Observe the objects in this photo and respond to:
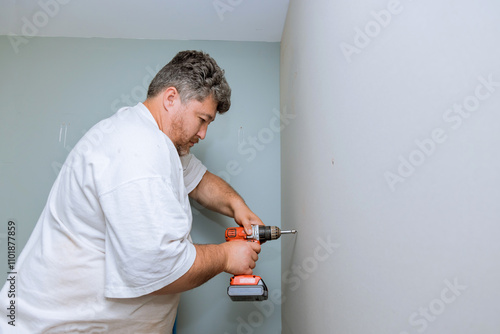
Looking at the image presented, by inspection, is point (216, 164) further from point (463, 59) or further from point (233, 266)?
point (463, 59)

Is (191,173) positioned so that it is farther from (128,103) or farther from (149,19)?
(149,19)

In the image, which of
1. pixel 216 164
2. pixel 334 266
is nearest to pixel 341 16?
pixel 334 266

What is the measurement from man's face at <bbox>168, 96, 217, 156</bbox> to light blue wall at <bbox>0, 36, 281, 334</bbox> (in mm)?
662

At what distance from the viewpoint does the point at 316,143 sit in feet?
3.67

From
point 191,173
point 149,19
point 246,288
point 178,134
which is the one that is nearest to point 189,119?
point 178,134

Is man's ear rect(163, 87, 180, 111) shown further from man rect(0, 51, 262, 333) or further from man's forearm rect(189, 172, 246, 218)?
man's forearm rect(189, 172, 246, 218)

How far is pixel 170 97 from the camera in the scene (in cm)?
125

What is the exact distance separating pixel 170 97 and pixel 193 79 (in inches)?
4.4

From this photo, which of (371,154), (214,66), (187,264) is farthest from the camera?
(214,66)

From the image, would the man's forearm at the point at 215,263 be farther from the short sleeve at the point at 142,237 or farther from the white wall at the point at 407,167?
the white wall at the point at 407,167

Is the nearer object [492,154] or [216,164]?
[492,154]

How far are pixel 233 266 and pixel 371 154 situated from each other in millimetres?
743

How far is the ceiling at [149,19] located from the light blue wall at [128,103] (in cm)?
6

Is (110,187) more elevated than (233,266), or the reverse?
(110,187)
